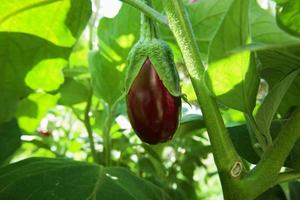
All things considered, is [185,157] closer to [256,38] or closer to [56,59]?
[56,59]

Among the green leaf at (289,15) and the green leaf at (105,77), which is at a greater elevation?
the green leaf at (289,15)

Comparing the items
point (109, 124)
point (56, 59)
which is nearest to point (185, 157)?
point (109, 124)

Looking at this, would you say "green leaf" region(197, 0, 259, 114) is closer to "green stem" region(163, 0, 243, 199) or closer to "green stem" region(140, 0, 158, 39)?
"green stem" region(163, 0, 243, 199)

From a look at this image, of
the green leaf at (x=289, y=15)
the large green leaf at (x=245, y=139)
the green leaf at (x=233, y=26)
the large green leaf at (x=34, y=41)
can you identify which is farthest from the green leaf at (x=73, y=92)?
the green leaf at (x=289, y=15)

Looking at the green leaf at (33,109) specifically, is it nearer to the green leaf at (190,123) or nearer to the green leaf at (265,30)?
the green leaf at (190,123)

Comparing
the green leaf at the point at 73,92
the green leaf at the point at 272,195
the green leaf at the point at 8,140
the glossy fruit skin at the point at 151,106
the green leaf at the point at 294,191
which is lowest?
the green leaf at the point at 294,191

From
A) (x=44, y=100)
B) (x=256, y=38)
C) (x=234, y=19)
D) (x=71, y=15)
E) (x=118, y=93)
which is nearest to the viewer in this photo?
(x=234, y=19)

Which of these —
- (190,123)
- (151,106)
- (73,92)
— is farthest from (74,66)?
(151,106)

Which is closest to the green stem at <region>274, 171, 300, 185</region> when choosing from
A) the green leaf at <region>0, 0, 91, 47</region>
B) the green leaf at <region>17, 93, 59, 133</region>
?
the green leaf at <region>0, 0, 91, 47</region>
